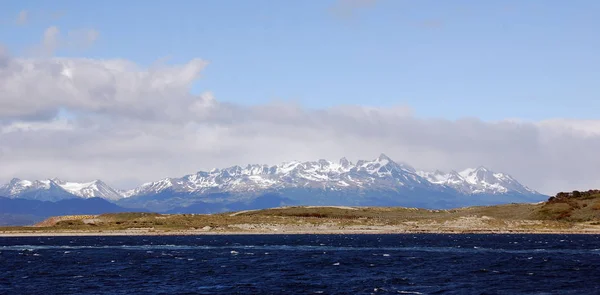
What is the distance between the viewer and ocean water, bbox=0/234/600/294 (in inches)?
2810

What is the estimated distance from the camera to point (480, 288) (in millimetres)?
69625

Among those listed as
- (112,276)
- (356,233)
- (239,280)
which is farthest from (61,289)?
(356,233)

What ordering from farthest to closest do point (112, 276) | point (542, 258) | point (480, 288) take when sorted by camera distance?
point (542, 258), point (112, 276), point (480, 288)

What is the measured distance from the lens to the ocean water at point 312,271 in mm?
71375

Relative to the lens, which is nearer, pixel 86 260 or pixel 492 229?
pixel 86 260

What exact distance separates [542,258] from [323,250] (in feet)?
121

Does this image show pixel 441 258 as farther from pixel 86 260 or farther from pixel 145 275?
pixel 86 260

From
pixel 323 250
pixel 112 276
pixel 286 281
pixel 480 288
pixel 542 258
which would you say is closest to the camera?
pixel 480 288

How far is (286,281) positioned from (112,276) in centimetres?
2125

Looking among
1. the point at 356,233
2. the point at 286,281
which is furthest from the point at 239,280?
the point at 356,233

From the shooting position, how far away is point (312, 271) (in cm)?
8725

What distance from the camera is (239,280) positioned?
79000 mm

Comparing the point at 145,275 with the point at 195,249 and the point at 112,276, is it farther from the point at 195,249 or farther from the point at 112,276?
the point at 195,249

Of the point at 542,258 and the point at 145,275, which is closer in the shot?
the point at 145,275
